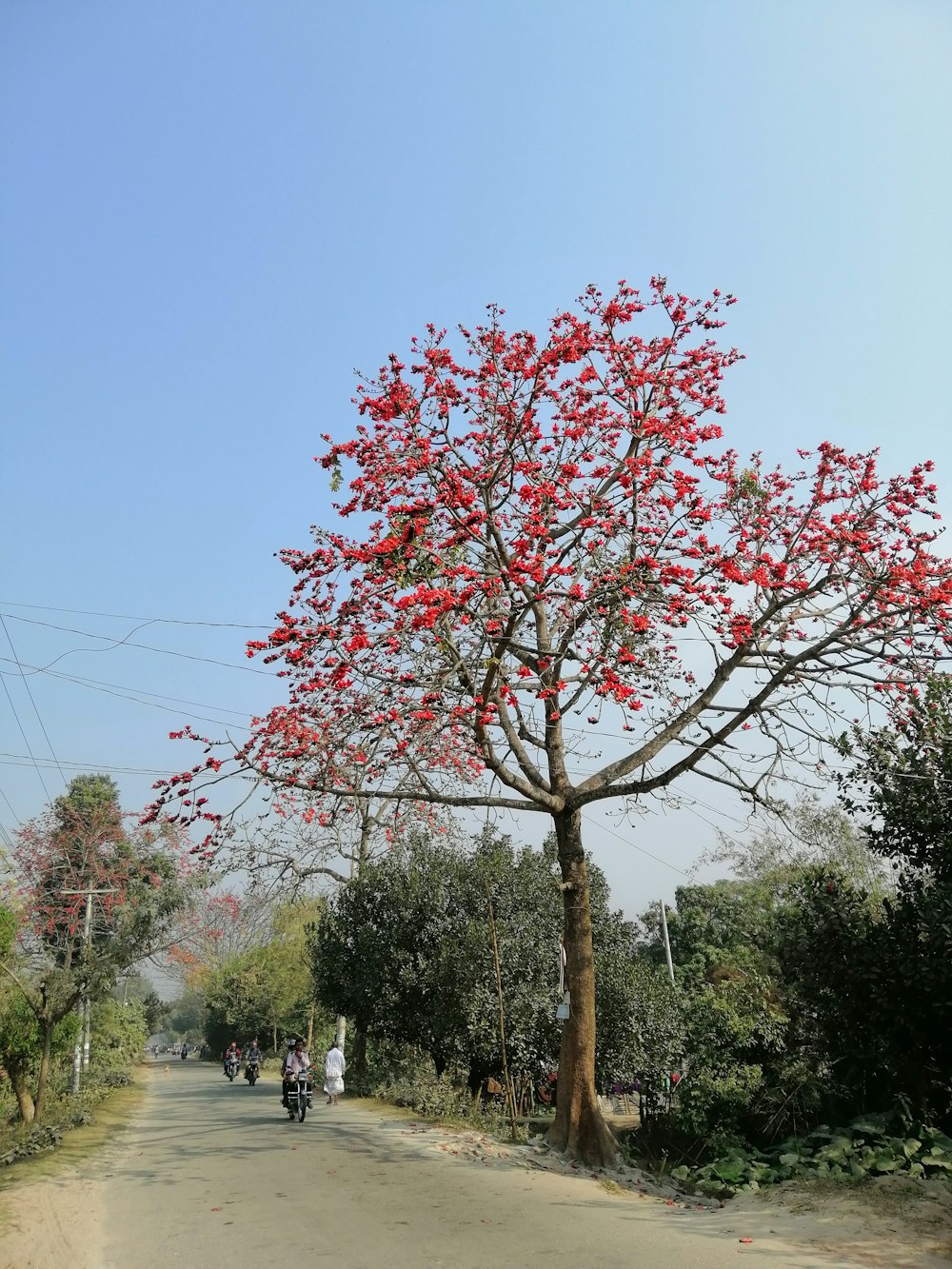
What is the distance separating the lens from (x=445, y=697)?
11047 mm

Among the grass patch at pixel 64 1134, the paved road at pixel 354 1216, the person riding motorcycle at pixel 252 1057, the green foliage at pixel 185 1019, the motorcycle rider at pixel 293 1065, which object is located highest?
the motorcycle rider at pixel 293 1065

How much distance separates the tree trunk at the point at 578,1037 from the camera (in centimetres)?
1089

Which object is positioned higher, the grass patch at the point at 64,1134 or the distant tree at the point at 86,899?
the distant tree at the point at 86,899

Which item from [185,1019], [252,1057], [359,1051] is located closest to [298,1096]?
[359,1051]

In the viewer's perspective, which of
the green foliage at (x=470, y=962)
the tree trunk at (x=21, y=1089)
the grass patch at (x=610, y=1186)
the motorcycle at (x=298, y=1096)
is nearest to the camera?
the grass patch at (x=610, y=1186)

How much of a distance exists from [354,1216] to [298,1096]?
851cm

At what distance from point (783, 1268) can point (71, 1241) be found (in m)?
5.81

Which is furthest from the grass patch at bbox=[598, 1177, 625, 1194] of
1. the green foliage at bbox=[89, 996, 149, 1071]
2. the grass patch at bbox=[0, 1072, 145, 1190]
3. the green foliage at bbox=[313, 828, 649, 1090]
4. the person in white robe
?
the green foliage at bbox=[89, 996, 149, 1071]

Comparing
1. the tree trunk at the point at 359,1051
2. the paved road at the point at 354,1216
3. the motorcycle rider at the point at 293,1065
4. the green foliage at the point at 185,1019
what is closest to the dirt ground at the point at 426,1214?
the paved road at the point at 354,1216

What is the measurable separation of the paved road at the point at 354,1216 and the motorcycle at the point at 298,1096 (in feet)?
10.3

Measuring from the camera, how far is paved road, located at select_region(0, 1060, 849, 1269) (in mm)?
6664

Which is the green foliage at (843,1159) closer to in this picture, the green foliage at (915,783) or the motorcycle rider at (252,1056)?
the green foliage at (915,783)

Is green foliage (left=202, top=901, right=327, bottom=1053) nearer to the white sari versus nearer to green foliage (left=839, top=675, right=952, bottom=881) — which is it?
the white sari

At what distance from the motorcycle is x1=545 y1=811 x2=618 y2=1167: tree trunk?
19.8 ft
